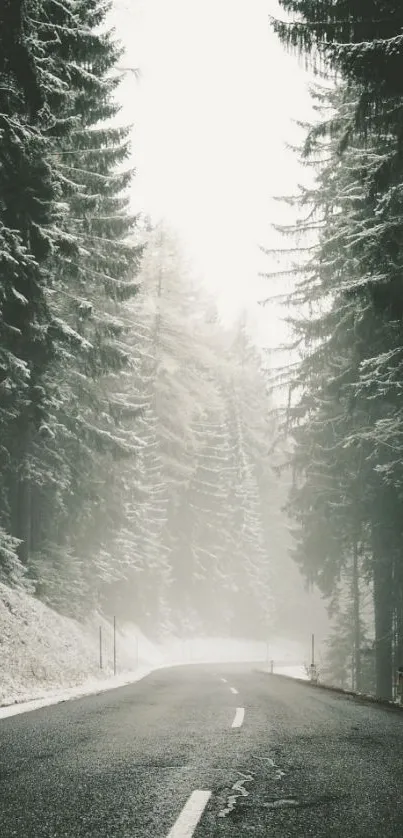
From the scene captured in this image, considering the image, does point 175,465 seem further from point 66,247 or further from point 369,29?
point 369,29

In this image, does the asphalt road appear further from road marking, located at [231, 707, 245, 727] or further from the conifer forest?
the conifer forest

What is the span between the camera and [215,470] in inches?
1994

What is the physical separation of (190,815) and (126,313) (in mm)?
26534

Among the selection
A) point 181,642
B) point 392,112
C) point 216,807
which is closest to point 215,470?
point 181,642

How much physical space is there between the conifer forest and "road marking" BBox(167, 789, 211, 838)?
9.17 meters

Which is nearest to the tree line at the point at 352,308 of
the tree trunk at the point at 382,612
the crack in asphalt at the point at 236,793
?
the tree trunk at the point at 382,612

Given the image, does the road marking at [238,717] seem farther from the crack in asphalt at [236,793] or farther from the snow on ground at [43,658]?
the crack in asphalt at [236,793]

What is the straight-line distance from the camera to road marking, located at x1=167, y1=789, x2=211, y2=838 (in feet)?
11.8

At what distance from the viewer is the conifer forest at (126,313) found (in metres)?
11.2

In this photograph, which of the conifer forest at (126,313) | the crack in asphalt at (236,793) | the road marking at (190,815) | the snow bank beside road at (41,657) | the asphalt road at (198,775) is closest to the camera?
the road marking at (190,815)

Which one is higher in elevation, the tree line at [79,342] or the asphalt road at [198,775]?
the tree line at [79,342]

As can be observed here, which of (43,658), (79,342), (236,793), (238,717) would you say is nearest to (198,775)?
(236,793)

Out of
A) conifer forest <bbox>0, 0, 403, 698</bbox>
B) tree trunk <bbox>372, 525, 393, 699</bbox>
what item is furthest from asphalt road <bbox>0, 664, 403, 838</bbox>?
tree trunk <bbox>372, 525, 393, 699</bbox>

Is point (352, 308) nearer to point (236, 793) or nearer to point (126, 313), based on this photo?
point (236, 793)
